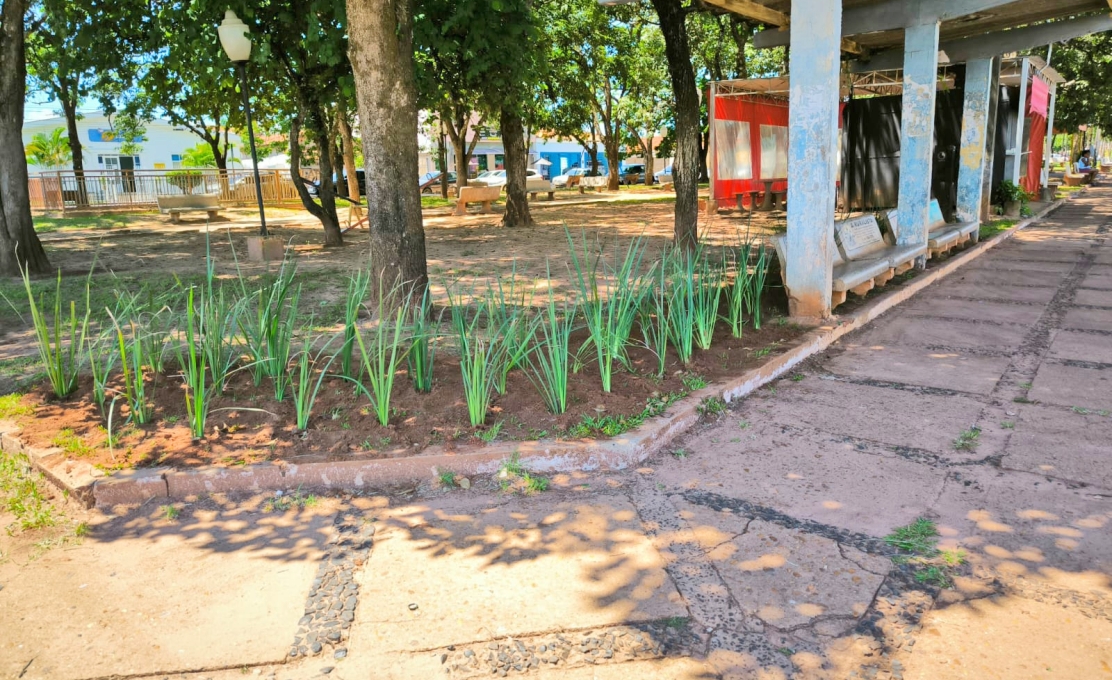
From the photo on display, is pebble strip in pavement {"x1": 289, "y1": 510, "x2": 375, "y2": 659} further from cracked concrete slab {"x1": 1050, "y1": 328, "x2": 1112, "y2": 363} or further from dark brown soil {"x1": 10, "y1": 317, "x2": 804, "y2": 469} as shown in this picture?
cracked concrete slab {"x1": 1050, "y1": 328, "x2": 1112, "y2": 363}

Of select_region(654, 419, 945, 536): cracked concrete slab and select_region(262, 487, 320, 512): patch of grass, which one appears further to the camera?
select_region(262, 487, 320, 512): patch of grass

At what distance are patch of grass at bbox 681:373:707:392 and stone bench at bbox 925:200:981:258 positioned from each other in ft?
19.1

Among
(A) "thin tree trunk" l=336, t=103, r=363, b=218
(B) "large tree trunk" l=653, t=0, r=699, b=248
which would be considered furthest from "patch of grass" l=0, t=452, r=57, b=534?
(A) "thin tree trunk" l=336, t=103, r=363, b=218

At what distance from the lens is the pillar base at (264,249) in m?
11.3

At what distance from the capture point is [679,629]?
2.48 meters

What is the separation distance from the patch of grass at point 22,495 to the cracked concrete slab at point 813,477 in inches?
109

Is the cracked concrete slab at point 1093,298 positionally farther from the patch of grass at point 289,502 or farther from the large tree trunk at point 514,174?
the large tree trunk at point 514,174

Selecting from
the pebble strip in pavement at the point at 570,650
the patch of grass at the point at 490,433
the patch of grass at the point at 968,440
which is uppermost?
the patch of grass at the point at 490,433

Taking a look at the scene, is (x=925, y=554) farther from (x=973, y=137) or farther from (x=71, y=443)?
(x=973, y=137)

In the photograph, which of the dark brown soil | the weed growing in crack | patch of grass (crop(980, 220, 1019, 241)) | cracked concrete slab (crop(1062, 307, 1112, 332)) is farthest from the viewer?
patch of grass (crop(980, 220, 1019, 241))

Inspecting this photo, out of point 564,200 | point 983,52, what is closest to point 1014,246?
point 983,52

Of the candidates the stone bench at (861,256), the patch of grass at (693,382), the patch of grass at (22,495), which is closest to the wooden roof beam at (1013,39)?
the stone bench at (861,256)

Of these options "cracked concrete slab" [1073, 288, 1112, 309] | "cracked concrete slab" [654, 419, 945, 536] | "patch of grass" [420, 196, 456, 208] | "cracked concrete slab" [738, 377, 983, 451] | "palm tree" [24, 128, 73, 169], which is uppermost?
"palm tree" [24, 128, 73, 169]

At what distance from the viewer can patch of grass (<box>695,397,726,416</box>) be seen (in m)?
4.36
